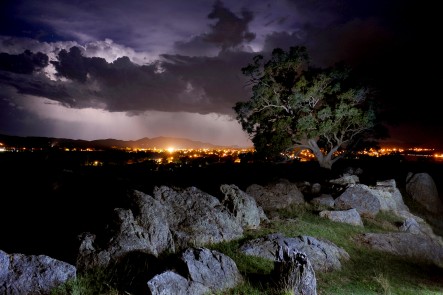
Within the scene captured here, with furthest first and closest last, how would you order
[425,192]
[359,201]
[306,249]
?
[425,192] < [359,201] < [306,249]

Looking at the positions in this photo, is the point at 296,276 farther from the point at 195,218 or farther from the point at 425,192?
the point at 425,192

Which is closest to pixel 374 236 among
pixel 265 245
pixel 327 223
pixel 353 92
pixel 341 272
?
pixel 327 223

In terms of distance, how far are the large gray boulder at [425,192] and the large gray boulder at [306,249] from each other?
20366 millimetres

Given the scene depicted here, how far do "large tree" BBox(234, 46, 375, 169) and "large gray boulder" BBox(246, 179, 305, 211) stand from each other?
11091 millimetres

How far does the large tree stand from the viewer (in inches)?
1253

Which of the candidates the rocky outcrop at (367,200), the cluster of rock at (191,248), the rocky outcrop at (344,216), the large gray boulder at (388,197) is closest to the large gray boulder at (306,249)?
the cluster of rock at (191,248)

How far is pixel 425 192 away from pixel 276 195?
17288 millimetres

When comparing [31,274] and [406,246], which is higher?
[31,274]

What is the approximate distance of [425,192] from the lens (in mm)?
28234

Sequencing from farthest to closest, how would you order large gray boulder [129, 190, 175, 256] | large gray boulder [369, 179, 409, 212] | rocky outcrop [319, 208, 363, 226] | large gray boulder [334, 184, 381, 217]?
large gray boulder [369, 179, 409, 212] → large gray boulder [334, 184, 381, 217] → rocky outcrop [319, 208, 363, 226] → large gray boulder [129, 190, 175, 256]

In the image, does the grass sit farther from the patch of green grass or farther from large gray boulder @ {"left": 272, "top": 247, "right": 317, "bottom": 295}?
large gray boulder @ {"left": 272, "top": 247, "right": 317, "bottom": 295}

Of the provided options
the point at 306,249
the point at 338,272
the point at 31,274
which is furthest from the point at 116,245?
the point at 338,272

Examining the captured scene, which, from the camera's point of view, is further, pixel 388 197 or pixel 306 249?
pixel 388 197

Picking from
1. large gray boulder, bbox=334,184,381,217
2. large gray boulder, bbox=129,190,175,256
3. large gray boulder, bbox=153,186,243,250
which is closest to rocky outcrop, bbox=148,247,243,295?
large gray boulder, bbox=129,190,175,256
